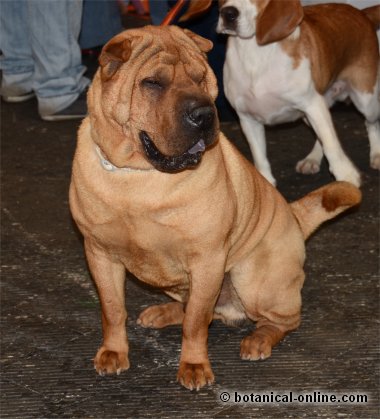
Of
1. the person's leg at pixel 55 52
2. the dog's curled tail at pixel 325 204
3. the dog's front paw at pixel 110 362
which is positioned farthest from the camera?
the person's leg at pixel 55 52

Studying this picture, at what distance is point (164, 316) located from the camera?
3.62 metres

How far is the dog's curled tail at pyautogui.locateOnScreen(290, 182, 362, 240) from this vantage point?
3.45m

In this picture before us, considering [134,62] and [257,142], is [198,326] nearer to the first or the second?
[134,62]

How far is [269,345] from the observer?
3.38 meters

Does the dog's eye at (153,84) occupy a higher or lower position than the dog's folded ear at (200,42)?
lower

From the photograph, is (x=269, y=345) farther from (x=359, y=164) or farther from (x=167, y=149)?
(x=359, y=164)

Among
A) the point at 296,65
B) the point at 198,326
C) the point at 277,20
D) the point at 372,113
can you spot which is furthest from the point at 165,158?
the point at 372,113

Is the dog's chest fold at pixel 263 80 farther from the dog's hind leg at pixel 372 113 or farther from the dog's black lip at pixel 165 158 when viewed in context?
the dog's black lip at pixel 165 158

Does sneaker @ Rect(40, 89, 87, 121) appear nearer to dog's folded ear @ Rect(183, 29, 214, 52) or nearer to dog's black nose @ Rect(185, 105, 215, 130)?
dog's folded ear @ Rect(183, 29, 214, 52)

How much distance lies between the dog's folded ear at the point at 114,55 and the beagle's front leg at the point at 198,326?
2.40 feet

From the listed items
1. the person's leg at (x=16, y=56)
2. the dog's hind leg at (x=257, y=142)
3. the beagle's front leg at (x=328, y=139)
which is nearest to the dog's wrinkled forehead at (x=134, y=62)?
the beagle's front leg at (x=328, y=139)

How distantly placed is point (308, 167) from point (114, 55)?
2.70 m

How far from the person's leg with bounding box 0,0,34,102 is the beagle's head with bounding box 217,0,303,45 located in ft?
7.68

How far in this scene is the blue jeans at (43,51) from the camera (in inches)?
237
